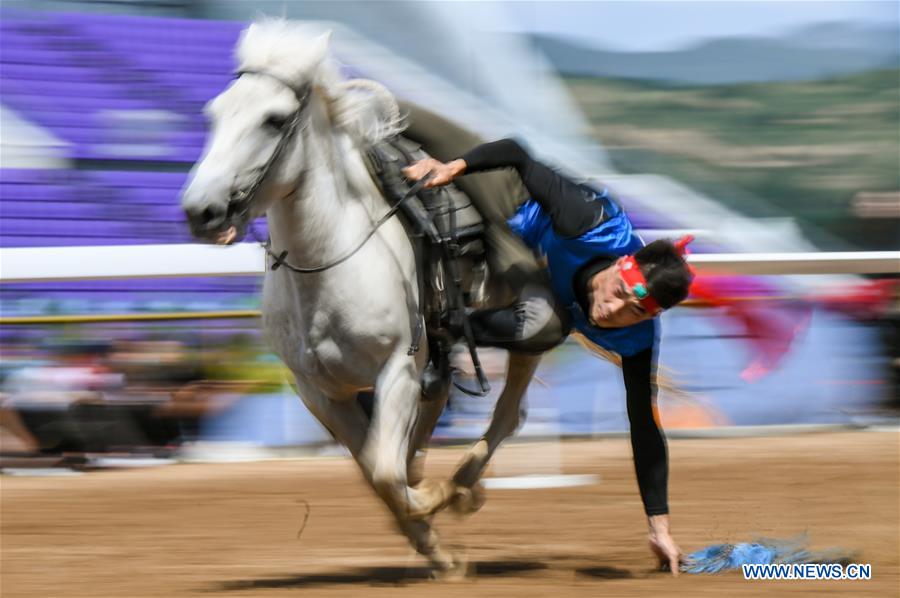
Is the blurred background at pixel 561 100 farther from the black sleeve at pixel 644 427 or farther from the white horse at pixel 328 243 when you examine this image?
the black sleeve at pixel 644 427

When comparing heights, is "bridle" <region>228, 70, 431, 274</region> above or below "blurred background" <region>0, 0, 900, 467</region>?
above

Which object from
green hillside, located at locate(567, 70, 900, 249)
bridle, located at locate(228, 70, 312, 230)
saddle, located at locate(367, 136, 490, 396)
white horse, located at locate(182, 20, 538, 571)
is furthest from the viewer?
green hillside, located at locate(567, 70, 900, 249)

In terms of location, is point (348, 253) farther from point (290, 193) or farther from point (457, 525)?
point (457, 525)

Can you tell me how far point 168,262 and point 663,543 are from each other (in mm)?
2754

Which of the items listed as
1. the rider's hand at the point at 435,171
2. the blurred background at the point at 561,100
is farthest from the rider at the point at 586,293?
the blurred background at the point at 561,100

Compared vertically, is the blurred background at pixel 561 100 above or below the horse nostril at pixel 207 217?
below

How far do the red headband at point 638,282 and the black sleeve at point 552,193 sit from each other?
0.76ft

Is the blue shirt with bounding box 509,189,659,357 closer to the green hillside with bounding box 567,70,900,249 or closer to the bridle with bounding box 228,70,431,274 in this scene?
the bridle with bounding box 228,70,431,274

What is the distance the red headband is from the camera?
3.90 m

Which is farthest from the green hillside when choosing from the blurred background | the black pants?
the black pants

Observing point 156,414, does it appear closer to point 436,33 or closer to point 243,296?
point 243,296

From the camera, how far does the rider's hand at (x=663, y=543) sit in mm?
4168

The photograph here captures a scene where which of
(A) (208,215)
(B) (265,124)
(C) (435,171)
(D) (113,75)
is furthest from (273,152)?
(D) (113,75)

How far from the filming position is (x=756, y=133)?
1198 cm
